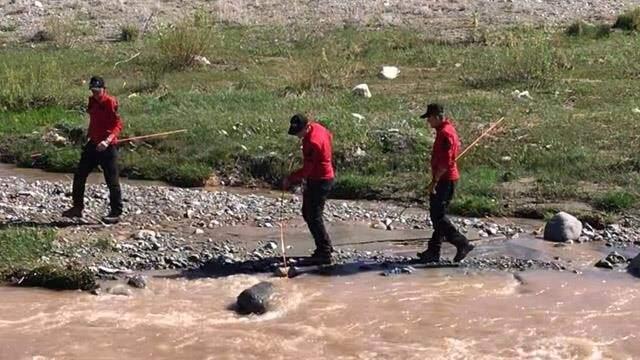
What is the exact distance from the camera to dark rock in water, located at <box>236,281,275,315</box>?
10.8 metres

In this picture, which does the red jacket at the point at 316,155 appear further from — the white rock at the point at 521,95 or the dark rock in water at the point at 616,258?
the white rock at the point at 521,95

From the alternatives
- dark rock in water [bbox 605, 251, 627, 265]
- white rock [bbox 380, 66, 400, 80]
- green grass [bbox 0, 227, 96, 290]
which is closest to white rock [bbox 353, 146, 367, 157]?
dark rock in water [bbox 605, 251, 627, 265]

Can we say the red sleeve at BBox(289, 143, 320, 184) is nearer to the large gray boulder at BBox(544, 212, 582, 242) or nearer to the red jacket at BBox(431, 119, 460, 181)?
the red jacket at BBox(431, 119, 460, 181)

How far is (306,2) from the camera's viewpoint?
32281mm

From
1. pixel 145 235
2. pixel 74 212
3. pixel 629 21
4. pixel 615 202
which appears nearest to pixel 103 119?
pixel 74 212

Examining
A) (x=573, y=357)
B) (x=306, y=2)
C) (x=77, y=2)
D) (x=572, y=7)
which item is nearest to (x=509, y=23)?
(x=572, y=7)

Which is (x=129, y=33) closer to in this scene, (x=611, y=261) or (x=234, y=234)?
(x=234, y=234)

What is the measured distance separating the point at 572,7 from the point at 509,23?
3.62 m

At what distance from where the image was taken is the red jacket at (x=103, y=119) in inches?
509

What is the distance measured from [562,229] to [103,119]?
204 inches

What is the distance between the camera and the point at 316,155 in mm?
11656

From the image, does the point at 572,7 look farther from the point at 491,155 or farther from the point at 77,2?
the point at 491,155

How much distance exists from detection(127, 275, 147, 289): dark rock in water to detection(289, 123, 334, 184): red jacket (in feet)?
5.85

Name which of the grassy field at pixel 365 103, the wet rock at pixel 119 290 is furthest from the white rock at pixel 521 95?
the wet rock at pixel 119 290
